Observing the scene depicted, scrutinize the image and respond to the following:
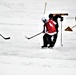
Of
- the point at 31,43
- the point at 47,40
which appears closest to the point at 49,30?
the point at 47,40

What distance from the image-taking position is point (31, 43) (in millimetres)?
1602

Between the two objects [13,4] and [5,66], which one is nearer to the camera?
[5,66]

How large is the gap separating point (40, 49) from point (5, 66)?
33 cm

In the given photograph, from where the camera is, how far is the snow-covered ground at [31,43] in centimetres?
153

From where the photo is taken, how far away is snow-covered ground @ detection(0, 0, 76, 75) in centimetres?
153

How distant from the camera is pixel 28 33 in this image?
1.63 metres

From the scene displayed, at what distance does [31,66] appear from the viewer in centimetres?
154

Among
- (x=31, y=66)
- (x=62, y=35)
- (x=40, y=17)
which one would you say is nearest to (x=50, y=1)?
(x=40, y=17)

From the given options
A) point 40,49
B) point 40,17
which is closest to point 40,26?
point 40,17

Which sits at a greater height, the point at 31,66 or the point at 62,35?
the point at 62,35

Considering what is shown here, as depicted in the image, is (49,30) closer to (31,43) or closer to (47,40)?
(47,40)


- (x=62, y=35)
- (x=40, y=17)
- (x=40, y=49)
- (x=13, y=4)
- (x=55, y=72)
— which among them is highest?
(x=13, y=4)

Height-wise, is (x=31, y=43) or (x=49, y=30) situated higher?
(x=49, y=30)

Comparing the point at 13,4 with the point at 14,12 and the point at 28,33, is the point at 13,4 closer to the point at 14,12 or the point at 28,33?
the point at 14,12
